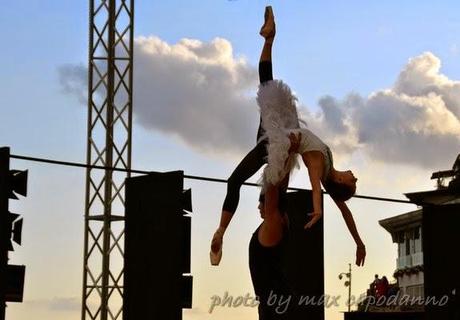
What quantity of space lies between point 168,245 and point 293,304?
136cm

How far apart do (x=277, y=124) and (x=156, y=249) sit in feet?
7.19

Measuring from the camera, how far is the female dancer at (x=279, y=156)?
27.5ft

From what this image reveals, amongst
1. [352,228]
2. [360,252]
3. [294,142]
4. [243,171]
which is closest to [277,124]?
[294,142]

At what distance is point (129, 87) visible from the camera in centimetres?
1831

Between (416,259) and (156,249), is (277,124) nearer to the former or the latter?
(156,249)

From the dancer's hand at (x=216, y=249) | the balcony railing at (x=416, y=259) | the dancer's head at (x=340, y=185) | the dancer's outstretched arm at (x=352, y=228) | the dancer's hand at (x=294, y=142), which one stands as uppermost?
the balcony railing at (x=416, y=259)

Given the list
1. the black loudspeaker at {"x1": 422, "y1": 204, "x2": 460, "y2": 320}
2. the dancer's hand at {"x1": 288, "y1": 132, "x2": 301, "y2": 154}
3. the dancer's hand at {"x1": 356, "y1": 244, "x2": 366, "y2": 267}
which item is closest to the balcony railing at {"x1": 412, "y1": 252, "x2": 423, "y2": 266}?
the black loudspeaker at {"x1": 422, "y1": 204, "x2": 460, "y2": 320}

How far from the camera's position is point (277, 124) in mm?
8539

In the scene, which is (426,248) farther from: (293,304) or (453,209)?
(293,304)

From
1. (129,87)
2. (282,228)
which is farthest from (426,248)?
(129,87)

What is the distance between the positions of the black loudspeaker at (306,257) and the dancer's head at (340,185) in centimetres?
288

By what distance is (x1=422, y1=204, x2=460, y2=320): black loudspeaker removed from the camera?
1162cm

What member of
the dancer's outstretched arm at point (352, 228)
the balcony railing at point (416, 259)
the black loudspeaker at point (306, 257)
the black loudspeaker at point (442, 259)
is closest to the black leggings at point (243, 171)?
the dancer's outstretched arm at point (352, 228)

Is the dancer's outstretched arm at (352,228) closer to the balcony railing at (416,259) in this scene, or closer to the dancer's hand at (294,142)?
the dancer's hand at (294,142)
